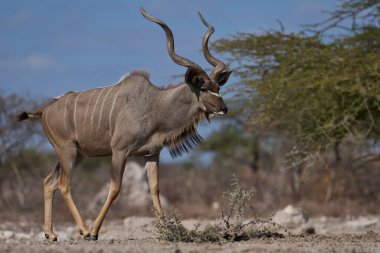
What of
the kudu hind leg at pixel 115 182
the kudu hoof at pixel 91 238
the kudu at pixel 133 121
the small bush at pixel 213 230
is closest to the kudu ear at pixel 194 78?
the kudu at pixel 133 121

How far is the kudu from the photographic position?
336 inches

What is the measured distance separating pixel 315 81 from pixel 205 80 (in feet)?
13.0

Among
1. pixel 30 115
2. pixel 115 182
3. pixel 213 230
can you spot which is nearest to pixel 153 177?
pixel 115 182

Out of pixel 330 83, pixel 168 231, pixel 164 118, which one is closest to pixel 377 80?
pixel 330 83

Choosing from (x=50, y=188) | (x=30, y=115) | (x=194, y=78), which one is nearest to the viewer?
(x=194, y=78)

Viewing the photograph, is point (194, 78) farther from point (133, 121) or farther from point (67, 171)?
point (67, 171)

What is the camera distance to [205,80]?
8.71 meters

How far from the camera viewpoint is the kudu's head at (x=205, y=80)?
8.68 meters

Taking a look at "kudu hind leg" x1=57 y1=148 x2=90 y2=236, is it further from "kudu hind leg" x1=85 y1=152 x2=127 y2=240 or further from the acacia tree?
the acacia tree

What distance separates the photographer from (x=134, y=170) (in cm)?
2167

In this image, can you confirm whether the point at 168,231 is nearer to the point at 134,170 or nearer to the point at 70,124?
the point at 70,124

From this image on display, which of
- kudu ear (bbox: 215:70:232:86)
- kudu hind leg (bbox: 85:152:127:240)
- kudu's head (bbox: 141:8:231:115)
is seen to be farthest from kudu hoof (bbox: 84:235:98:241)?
kudu ear (bbox: 215:70:232:86)

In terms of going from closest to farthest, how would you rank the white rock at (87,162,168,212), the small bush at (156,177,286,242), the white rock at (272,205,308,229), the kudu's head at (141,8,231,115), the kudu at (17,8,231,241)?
the small bush at (156,177,286,242) < the kudu at (17,8,231,241) < the kudu's head at (141,8,231,115) < the white rock at (272,205,308,229) < the white rock at (87,162,168,212)

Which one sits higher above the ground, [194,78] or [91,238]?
[194,78]
